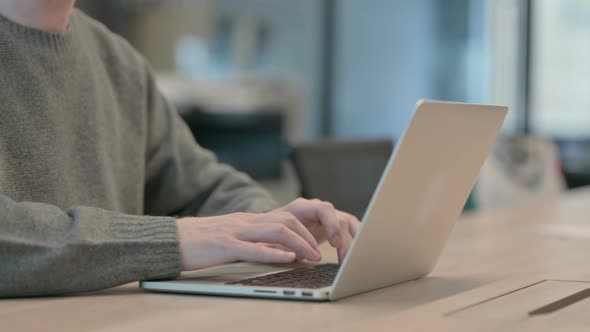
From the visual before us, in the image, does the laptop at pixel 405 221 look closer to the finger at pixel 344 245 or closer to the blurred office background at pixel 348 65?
the finger at pixel 344 245

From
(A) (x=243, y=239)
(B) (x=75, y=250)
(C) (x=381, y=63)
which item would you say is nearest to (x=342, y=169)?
(A) (x=243, y=239)

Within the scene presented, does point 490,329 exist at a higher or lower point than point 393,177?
lower

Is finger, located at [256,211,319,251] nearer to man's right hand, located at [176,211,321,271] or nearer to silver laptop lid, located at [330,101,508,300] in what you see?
man's right hand, located at [176,211,321,271]

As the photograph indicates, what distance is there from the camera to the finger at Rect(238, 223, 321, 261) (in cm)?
108

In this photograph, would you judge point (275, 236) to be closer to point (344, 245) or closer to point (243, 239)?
point (243, 239)

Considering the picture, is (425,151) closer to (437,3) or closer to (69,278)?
(69,278)

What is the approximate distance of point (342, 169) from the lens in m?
2.19

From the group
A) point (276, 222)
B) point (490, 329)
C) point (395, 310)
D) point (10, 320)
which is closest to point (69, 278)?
point (10, 320)

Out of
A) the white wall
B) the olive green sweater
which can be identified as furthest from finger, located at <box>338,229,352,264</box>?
the white wall

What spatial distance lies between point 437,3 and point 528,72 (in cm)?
77

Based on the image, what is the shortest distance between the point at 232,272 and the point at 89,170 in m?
0.39

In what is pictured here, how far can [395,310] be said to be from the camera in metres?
0.93

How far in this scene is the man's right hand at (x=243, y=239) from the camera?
1.06 meters

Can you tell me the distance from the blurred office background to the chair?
171 cm
